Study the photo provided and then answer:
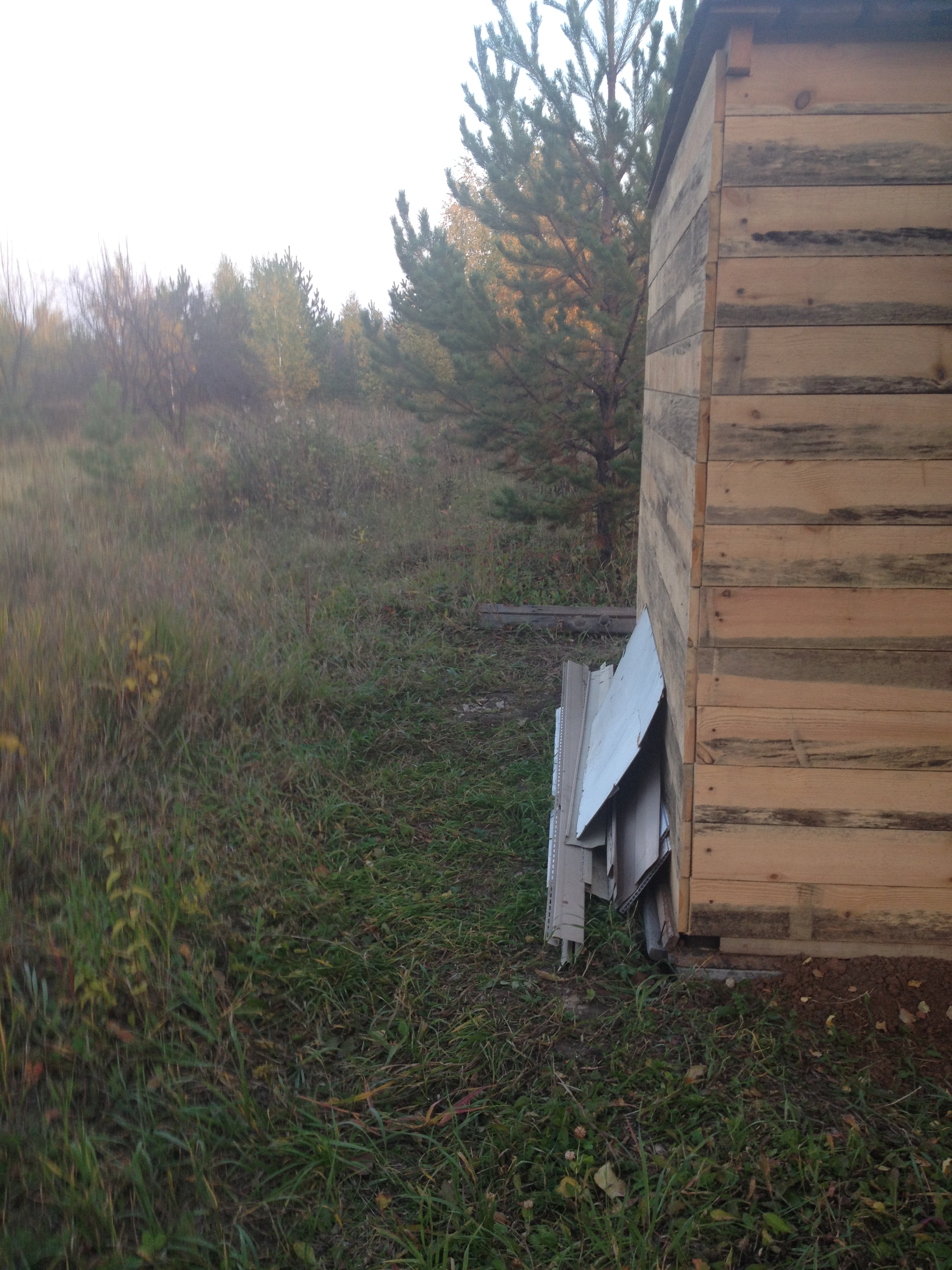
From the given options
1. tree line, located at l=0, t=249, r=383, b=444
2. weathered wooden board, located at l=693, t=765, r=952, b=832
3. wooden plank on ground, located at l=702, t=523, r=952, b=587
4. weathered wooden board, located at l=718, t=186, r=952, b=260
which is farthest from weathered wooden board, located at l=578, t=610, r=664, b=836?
tree line, located at l=0, t=249, r=383, b=444

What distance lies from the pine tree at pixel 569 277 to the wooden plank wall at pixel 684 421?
13.1 feet

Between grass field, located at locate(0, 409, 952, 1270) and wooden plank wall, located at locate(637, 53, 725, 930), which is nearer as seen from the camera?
grass field, located at locate(0, 409, 952, 1270)

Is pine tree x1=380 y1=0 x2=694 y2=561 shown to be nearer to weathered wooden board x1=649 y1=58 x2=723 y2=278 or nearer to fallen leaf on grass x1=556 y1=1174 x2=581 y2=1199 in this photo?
weathered wooden board x1=649 y1=58 x2=723 y2=278

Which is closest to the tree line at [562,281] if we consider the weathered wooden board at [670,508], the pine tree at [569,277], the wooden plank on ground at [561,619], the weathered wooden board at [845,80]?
the pine tree at [569,277]

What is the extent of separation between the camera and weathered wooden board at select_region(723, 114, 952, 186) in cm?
248

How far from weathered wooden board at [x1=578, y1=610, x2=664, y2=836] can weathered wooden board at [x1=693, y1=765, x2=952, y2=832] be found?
56cm

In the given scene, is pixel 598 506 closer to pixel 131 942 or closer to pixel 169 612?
pixel 169 612

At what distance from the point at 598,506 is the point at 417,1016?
6256 millimetres

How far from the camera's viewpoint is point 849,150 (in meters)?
2.50

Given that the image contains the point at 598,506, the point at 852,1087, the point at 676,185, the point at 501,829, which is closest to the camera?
the point at 852,1087

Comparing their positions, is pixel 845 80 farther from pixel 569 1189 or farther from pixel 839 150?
pixel 569 1189

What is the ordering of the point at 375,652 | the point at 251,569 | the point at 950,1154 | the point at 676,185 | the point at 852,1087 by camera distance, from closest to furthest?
1. the point at 950,1154
2. the point at 852,1087
3. the point at 676,185
4. the point at 375,652
5. the point at 251,569

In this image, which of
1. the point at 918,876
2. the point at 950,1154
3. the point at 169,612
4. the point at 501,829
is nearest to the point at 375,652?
the point at 169,612

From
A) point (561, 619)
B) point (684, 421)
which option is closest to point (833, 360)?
point (684, 421)
